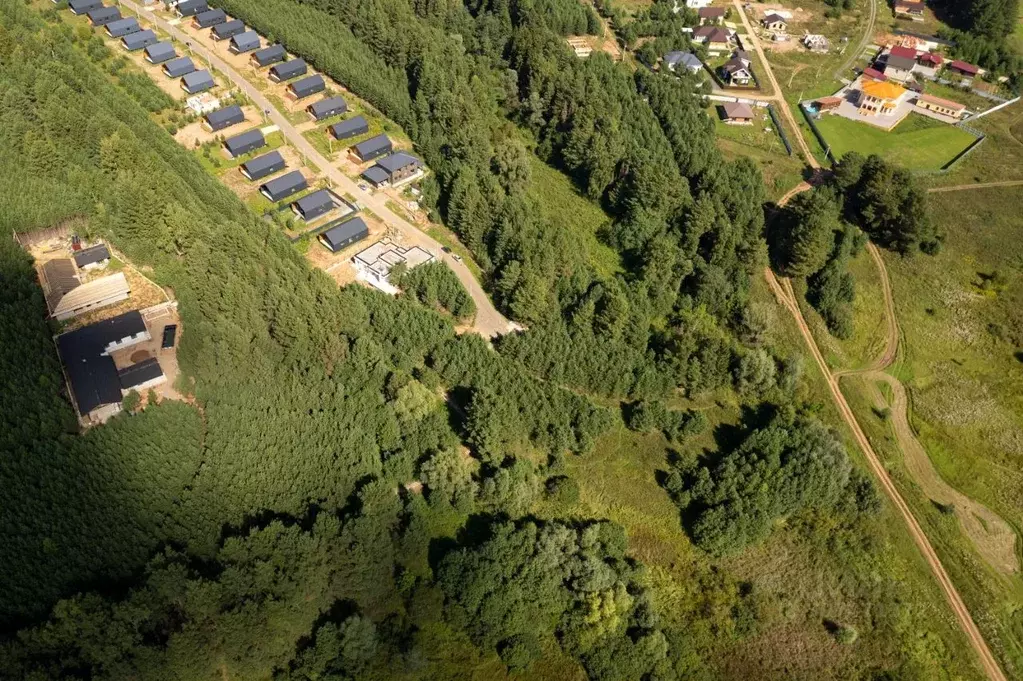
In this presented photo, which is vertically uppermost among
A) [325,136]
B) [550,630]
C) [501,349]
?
[325,136]

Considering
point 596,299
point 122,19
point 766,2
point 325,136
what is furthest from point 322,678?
point 766,2

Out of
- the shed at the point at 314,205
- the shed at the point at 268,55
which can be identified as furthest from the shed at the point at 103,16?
the shed at the point at 314,205

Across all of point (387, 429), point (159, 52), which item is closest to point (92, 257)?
point (387, 429)

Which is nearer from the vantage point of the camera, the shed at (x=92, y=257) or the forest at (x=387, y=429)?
the forest at (x=387, y=429)

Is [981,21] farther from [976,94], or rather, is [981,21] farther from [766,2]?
[766,2]

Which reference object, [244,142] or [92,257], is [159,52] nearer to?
[244,142]

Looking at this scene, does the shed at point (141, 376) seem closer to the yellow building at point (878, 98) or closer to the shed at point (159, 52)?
the shed at point (159, 52)

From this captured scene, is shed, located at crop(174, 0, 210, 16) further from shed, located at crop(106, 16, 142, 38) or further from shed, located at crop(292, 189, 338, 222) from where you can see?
shed, located at crop(292, 189, 338, 222)
